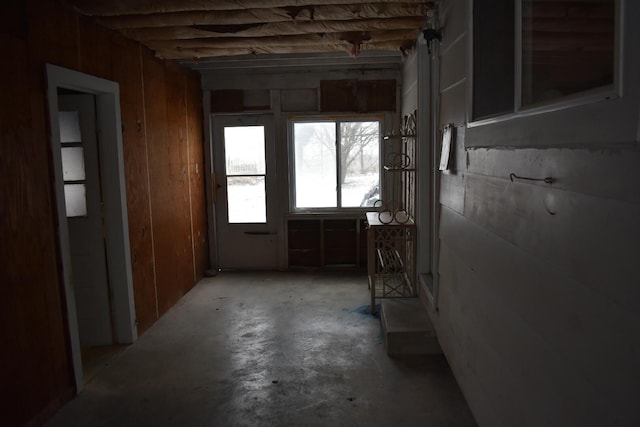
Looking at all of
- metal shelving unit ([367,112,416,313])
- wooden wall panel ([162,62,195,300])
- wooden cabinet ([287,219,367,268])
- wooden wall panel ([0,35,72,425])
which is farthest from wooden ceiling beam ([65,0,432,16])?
wooden cabinet ([287,219,367,268])

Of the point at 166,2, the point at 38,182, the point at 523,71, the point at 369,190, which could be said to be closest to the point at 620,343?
the point at 523,71

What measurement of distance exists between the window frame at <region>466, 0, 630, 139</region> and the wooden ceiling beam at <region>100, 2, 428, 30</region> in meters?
1.16

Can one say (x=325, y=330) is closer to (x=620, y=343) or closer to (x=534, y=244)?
(x=534, y=244)

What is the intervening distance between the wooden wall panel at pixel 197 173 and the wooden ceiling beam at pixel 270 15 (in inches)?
79.4

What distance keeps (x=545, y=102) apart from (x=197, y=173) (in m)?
4.85

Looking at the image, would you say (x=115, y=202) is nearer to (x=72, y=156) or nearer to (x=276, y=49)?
(x=72, y=156)

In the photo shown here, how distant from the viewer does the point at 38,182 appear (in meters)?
2.75

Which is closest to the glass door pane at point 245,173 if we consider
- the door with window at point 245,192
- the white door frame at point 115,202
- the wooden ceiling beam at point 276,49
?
the door with window at point 245,192

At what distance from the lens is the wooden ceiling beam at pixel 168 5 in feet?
10.3

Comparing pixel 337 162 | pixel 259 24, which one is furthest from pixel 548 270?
pixel 337 162

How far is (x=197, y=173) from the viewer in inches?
229

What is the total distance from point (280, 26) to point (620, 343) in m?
3.38

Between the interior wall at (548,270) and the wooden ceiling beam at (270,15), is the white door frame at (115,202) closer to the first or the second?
the wooden ceiling beam at (270,15)

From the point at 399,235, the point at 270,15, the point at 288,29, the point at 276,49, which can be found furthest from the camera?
the point at 399,235
